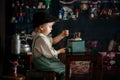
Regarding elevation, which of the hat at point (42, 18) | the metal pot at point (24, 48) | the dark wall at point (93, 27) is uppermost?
the hat at point (42, 18)

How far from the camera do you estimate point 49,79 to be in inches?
124

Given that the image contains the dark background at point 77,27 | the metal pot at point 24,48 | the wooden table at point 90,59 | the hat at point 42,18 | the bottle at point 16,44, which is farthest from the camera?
the dark background at point 77,27

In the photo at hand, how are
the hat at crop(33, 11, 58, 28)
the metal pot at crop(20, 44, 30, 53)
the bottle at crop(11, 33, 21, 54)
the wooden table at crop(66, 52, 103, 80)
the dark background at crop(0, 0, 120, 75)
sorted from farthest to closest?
the dark background at crop(0, 0, 120, 75)
the metal pot at crop(20, 44, 30, 53)
the bottle at crop(11, 33, 21, 54)
the hat at crop(33, 11, 58, 28)
the wooden table at crop(66, 52, 103, 80)

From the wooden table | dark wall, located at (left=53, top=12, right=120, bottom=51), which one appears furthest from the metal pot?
the wooden table

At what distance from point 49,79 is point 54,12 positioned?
1861 millimetres

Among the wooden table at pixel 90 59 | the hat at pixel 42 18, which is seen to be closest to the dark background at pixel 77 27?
the hat at pixel 42 18

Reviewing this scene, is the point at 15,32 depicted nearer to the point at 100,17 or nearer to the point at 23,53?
the point at 23,53

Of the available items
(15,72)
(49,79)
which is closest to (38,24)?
(49,79)

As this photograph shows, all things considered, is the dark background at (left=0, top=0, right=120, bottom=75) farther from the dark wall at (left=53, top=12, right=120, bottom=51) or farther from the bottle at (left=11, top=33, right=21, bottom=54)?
the bottle at (left=11, top=33, right=21, bottom=54)

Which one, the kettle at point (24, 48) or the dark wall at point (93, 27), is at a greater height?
the dark wall at point (93, 27)

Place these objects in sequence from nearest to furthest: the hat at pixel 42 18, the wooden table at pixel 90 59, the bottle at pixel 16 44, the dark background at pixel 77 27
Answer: the wooden table at pixel 90 59 < the hat at pixel 42 18 < the bottle at pixel 16 44 < the dark background at pixel 77 27

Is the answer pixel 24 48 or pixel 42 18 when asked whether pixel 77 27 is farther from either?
pixel 42 18

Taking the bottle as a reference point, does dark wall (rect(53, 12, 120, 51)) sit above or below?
above

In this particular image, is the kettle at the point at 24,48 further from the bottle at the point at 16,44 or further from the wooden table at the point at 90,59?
the wooden table at the point at 90,59
